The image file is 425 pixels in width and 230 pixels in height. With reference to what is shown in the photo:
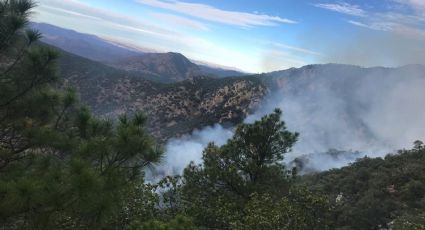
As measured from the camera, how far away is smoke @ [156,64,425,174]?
134875 millimetres

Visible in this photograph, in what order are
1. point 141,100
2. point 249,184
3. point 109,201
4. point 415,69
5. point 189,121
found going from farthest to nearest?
point 415,69 < point 141,100 < point 189,121 < point 249,184 < point 109,201

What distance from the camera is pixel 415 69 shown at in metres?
170

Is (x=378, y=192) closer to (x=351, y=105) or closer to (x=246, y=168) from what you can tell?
(x=246, y=168)

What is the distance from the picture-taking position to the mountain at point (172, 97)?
131875mm

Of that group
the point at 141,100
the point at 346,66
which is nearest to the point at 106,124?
the point at 141,100

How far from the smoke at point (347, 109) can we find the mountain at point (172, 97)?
5402 millimetres

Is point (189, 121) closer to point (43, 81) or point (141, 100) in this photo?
point (141, 100)

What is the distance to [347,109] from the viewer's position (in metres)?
150

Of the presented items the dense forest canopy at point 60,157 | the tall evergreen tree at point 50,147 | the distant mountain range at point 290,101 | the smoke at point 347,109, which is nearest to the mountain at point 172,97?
the distant mountain range at point 290,101

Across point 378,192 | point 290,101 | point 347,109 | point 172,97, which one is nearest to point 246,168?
point 378,192

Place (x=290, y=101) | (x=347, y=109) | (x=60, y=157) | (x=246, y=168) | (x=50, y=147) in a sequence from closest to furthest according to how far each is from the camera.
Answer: (x=50, y=147)
(x=60, y=157)
(x=246, y=168)
(x=347, y=109)
(x=290, y=101)

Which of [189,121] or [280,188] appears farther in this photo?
[189,121]

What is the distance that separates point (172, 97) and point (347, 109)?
2382 inches

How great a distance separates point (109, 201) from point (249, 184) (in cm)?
1395
